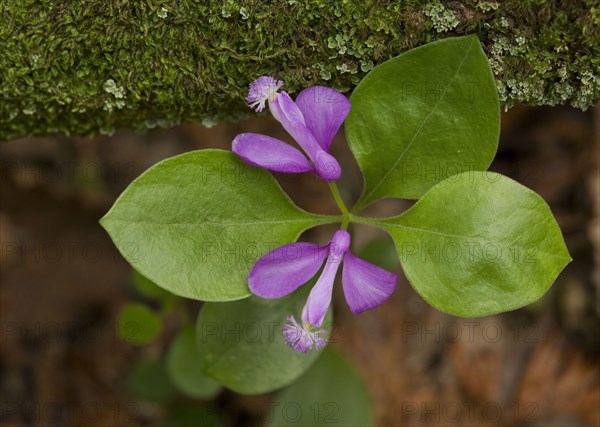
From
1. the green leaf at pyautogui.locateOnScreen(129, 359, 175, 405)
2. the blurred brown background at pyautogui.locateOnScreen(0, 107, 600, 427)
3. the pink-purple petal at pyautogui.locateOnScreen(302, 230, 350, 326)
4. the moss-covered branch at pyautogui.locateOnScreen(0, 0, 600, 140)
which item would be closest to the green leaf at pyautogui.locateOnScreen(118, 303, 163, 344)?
the green leaf at pyautogui.locateOnScreen(129, 359, 175, 405)

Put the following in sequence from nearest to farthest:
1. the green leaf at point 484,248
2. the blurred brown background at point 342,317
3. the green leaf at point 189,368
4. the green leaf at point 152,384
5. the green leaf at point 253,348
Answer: the green leaf at point 484,248 < the green leaf at point 253,348 < the green leaf at point 189,368 < the green leaf at point 152,384 < the blurred brown background at point 342,317

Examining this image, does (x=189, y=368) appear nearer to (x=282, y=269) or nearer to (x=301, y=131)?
(x=282, y=269)

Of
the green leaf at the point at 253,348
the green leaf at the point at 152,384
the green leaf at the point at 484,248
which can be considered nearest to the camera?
the green leaf at the point at 484,248

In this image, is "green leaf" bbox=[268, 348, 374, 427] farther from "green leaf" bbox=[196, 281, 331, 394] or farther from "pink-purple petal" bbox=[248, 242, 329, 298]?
"pink-purple petal" bbox=[248, 242, 329, 298]

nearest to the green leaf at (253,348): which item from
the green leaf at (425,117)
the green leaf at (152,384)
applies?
the green leaf at (425,117)

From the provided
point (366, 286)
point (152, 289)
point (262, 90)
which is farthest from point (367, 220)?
point (152, 289)

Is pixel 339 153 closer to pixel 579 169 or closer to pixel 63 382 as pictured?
pixel 579 169

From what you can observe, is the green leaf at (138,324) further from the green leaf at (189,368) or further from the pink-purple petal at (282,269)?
the pink-purple petal at (282,269)
